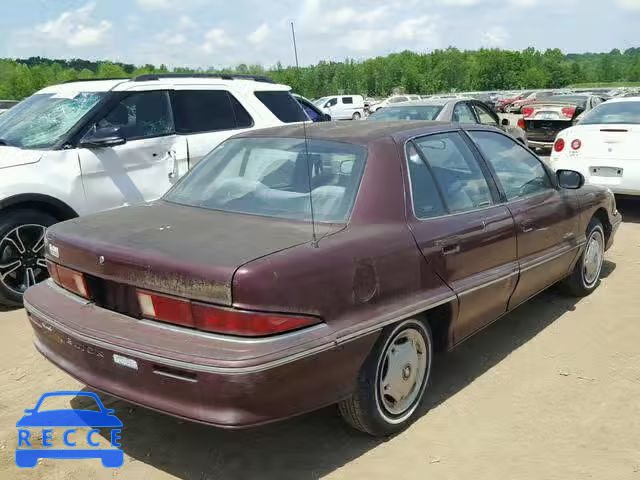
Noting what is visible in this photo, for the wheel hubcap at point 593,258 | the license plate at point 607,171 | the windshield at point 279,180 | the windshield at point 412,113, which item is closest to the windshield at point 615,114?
the license plate at point 607,171

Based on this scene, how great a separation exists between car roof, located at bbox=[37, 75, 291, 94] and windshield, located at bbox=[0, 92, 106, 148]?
119mm

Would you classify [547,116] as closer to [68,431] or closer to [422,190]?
[422,190]

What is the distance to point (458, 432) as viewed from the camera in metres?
3.33

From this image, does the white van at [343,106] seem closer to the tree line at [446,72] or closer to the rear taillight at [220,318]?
the tree line at [446,72]

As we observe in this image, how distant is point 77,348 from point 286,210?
4.03ft

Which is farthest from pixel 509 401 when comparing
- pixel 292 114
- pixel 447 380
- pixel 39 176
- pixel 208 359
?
pixel 292 114

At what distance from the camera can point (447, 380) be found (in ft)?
12.9

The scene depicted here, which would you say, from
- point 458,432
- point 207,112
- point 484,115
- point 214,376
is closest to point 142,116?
point 207,112

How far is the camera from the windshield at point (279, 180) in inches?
131

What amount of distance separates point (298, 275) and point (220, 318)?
1.22ft

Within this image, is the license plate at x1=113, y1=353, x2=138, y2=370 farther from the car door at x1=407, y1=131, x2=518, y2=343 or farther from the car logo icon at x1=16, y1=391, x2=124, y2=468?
the car door at x1=407, y1=131, x2=518, y2=343

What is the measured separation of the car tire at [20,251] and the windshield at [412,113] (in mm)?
6484

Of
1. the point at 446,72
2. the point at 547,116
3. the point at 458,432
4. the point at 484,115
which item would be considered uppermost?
the point at 446,72

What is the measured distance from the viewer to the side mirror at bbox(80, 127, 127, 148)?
570 centimetres
